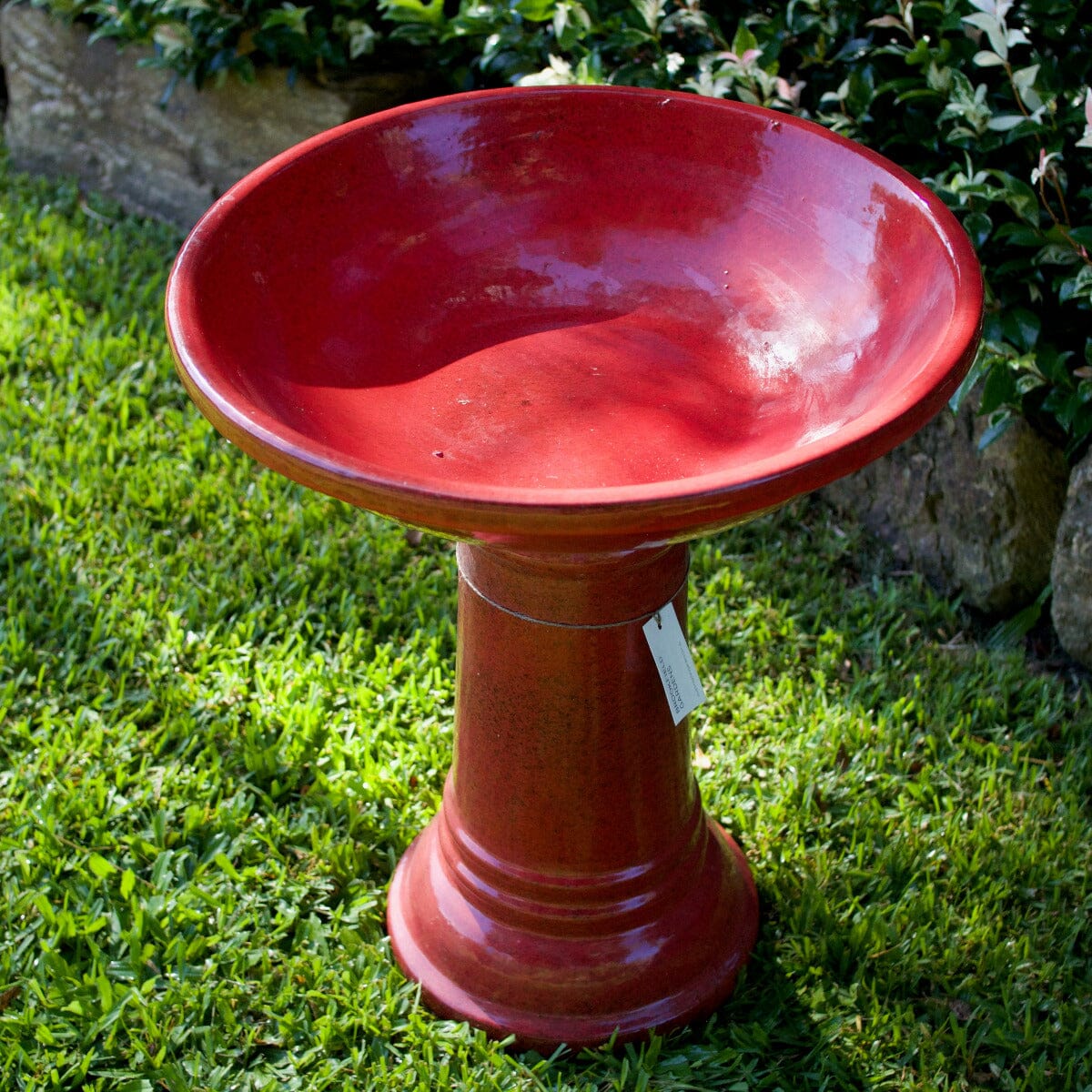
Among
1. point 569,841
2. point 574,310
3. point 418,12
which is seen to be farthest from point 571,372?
point 418,12

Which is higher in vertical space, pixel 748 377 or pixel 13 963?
pixel 748 377

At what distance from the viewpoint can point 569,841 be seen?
A: 1.97 meters

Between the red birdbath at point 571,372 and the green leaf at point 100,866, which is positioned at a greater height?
the red birdbath at point 571,372

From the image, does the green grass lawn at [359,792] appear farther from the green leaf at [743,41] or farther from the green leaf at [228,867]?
the green leaf at [743,41]

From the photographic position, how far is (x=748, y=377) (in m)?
1.80

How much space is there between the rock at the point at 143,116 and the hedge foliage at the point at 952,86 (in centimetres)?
53

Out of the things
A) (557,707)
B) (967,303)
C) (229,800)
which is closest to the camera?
(967,303)

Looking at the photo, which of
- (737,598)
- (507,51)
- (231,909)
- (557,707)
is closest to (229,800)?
(231,909)

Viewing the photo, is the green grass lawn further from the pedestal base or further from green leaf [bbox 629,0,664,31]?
green leaf [bbox 629,0,664,31]

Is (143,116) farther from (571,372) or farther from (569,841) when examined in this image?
(569,841)

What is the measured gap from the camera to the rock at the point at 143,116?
3.81m

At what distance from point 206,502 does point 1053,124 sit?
1964 millimetres

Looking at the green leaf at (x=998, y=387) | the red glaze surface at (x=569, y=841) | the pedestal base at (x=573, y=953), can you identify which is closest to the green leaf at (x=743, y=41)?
the green leaf at (x=998, y=387)

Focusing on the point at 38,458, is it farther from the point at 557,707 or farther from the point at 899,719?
the point at 899,719
